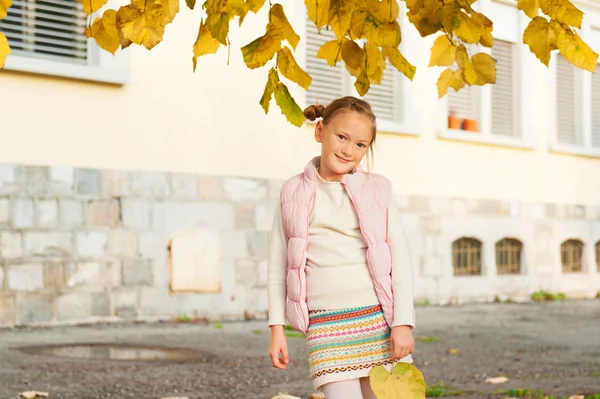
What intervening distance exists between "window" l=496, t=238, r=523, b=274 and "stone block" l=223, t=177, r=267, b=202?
4939 mm

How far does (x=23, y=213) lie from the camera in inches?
363

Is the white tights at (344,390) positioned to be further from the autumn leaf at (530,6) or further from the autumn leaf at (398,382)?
the autumn leaf at (530,6)

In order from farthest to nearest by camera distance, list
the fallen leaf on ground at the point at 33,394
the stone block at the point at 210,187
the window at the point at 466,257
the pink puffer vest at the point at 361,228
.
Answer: the window at the point at 466,257 < the stone block at the point at 210,187 < the fallen leaf on ground at the point at 33,394 < the pink puffer vest at the point at 361,228

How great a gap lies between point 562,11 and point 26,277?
271 inches

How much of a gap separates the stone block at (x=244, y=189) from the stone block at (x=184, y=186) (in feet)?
1.32

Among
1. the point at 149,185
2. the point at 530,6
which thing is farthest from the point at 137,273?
the point at 530,6

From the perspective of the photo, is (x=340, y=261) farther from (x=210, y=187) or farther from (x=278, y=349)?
(x=210, y=187)

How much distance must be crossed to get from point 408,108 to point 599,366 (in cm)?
647

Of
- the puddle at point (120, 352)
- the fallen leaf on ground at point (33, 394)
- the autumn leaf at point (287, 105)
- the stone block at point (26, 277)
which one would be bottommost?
the fallen leaf on ground at point (33, 394)

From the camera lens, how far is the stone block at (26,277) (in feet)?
29.7

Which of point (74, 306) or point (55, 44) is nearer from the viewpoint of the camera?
point (74, 306)

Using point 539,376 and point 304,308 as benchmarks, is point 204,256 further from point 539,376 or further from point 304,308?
point 304,308

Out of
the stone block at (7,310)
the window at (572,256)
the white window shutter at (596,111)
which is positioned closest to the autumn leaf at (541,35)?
the stone block at (7,310)

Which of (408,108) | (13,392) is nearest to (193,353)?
(13,392)
